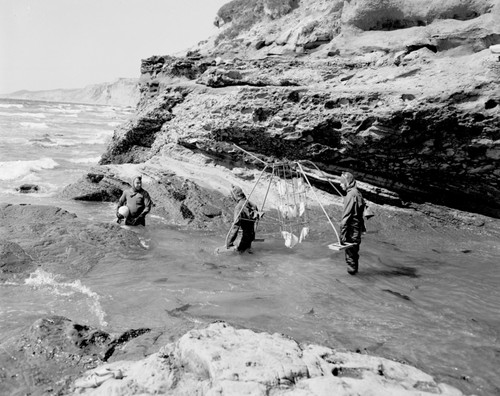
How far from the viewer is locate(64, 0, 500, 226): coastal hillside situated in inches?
355

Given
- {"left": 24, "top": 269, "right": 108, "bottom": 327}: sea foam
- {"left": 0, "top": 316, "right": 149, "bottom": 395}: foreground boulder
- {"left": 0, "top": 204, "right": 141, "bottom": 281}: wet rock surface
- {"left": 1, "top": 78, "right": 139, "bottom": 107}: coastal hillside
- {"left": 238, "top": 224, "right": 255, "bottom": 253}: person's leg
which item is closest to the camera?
{"left": 0, "top": 316, "right": 149, "bottom": 395}: foreground boulder

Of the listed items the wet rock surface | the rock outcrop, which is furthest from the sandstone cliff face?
the rock outcrop

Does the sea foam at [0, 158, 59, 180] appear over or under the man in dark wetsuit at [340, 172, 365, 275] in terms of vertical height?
under

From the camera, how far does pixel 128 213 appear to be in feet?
28.8

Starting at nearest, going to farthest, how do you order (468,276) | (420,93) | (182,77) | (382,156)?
(468,276)
(420,93)
(382,156)
(182,77)

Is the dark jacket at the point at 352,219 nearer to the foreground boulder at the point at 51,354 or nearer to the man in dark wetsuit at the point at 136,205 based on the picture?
the foreground boulder at the point at 51,354

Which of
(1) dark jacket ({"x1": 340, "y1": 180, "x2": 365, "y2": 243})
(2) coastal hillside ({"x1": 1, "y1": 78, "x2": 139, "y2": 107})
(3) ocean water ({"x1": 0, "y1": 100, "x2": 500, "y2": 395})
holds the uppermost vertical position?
(2) coastal hillside ({"x1": 1, "y1": 78, "x2": 139, "y2": 107})

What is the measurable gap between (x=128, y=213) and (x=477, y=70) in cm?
792

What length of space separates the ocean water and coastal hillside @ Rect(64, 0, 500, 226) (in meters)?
1.75

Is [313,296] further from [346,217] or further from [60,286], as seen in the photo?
[60,286]

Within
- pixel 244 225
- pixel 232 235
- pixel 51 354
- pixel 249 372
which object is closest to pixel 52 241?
pixel 232 235

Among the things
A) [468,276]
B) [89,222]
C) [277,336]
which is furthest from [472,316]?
[89,222]

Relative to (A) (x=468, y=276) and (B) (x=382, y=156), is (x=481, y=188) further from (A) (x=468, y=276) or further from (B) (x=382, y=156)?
(A) (x=468, y=276)

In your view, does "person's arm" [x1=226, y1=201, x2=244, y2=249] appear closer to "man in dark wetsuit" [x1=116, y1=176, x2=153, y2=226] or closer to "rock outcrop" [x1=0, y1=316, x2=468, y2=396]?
"man in dark wetsuit" [x1=116, y1=176, x2=153, y2=226]
